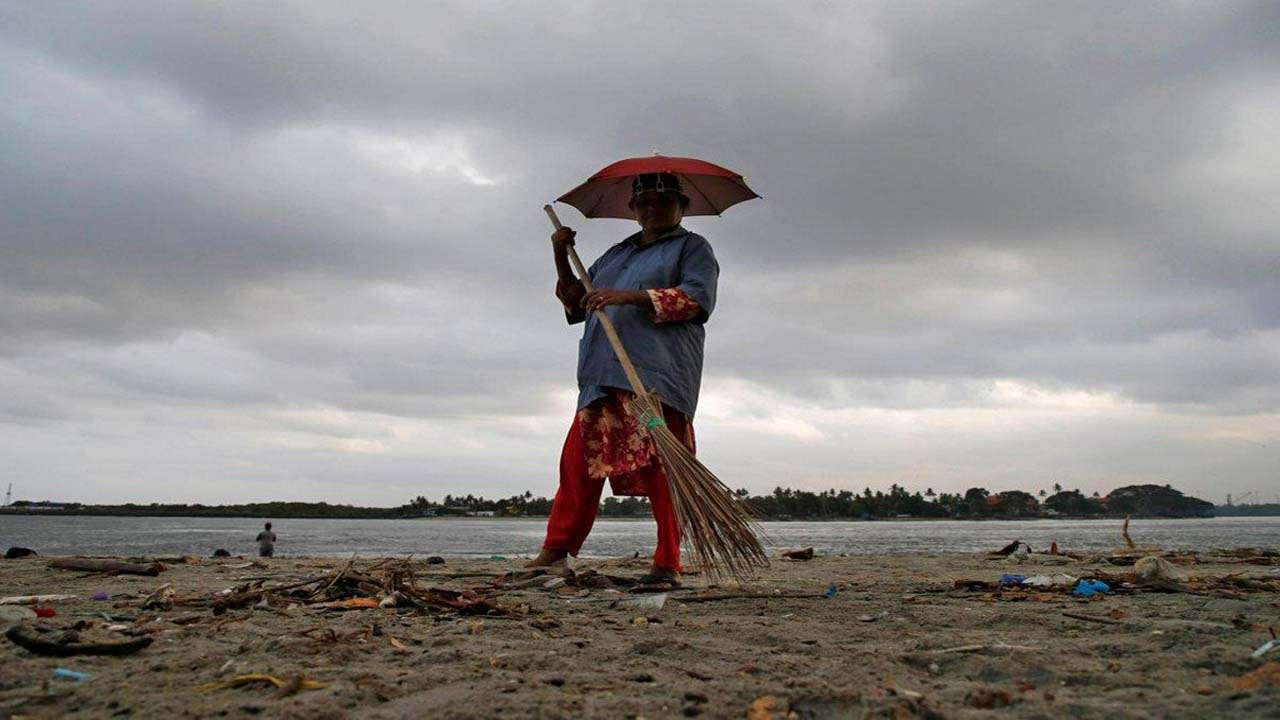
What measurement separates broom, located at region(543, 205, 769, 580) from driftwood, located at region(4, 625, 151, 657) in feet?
7.72

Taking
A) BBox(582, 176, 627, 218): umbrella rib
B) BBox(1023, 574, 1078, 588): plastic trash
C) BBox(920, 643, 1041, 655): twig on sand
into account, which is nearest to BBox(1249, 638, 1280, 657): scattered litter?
BBox(920, 643, 1041, 655): twig on sand

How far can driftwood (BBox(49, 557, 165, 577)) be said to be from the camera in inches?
195

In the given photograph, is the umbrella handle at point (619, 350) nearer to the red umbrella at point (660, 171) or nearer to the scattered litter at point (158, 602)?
the red umbrella at point (660, 171)

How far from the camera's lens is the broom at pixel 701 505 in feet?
12.5

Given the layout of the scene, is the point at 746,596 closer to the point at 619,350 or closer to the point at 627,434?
the point at 627,434

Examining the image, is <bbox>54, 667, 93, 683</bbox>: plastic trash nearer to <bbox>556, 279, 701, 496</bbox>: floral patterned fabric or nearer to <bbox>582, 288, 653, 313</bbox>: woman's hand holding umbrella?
<bbox>556, 279, 701, 496</bbox>: floral patterned fabric

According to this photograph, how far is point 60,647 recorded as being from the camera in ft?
6.98

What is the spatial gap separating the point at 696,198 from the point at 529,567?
2469mm

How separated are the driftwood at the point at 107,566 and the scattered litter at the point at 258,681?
3.70 m

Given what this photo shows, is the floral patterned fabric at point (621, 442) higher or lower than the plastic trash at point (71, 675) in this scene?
higher

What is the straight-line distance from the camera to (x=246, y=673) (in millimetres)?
2002

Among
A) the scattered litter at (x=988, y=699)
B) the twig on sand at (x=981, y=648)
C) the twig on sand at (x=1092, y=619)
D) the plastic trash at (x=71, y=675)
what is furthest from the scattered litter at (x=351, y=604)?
the twig on sand at (x=1092, y=619)

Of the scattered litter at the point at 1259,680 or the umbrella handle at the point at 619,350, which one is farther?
the umbrella handle at the point at 619,350

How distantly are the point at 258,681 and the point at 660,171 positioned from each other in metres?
3.26
